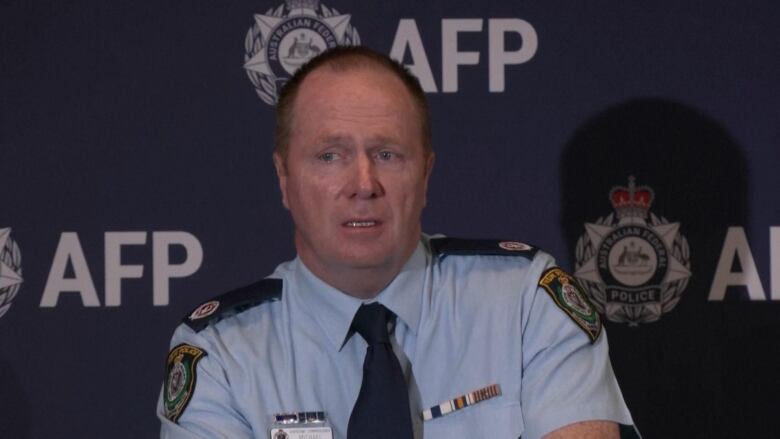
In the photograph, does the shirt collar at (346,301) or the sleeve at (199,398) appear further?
the shirt collar at (346,301)

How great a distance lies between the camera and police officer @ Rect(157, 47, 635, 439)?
6.06 ft

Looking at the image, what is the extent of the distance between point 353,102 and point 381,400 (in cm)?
49

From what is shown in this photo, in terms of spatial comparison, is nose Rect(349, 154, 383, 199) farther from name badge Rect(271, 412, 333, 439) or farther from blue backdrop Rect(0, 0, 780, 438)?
blue backdrop Rect(0, 0, 780, 438)

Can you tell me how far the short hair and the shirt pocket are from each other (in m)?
0.44

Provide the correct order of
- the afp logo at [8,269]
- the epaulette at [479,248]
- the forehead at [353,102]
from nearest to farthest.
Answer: the forehead at [353,102]
the epaulette at [479,248]
the afp logo at [8,269]

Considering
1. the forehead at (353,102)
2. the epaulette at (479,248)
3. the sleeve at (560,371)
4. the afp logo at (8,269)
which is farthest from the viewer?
the afp logo at (8,269)

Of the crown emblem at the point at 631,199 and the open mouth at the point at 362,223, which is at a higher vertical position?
the crown emblem at the point at 631,199

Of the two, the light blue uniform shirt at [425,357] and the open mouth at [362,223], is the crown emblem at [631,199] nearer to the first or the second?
the light blue uniform shirt at [425,357]

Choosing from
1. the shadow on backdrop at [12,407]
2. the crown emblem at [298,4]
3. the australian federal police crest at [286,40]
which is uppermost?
the crown emblem at [298,4]

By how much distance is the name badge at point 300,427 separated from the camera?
186 centimetres

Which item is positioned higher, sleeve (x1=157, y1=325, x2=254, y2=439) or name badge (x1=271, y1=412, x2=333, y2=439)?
sleeve (x1=157, y1=325, x2=254, y2=439)

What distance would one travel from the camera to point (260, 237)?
2.50 metres

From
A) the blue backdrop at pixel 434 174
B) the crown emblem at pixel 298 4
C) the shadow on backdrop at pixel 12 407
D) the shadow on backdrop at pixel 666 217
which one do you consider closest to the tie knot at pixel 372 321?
the blue backdrop at pixel 434 174

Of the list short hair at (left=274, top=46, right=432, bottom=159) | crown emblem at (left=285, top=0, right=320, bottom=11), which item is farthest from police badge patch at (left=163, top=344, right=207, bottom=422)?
crown emblem at (left=285, top=0, right=320, bottom=11)
